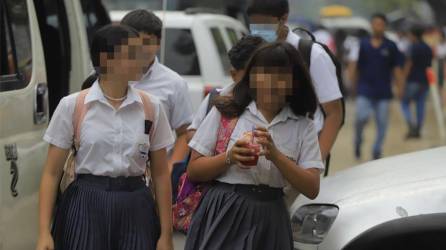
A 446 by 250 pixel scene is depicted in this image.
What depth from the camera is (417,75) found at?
14.7m

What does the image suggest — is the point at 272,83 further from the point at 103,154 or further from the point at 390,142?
the point at 390,142

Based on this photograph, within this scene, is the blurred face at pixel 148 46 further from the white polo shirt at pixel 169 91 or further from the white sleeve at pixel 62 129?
the white sleeve at pixel 62 129

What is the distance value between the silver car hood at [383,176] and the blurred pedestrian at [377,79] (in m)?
6.30

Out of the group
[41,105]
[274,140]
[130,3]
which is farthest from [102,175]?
[130,3]

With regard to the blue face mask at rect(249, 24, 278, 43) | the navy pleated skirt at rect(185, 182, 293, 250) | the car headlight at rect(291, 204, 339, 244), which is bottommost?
the car headlight at rect(291, 204, 339, 244)

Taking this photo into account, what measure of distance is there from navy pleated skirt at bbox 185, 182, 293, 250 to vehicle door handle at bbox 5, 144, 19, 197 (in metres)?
1.00

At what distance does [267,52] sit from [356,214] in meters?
1.03

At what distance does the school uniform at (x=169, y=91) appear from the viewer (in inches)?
203

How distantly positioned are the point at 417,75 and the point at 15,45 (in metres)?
11.0

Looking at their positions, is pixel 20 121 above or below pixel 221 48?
above

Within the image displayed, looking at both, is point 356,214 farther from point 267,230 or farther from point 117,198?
point 117,198

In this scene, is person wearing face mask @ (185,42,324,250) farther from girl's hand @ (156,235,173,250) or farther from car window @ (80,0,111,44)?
car window @ (80,0,111,44)

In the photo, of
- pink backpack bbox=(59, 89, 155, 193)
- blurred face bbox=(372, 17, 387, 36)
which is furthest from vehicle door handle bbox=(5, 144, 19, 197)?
blurred face bbox=(372, 17, 387, 36)

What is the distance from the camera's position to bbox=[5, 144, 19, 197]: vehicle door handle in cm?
428
